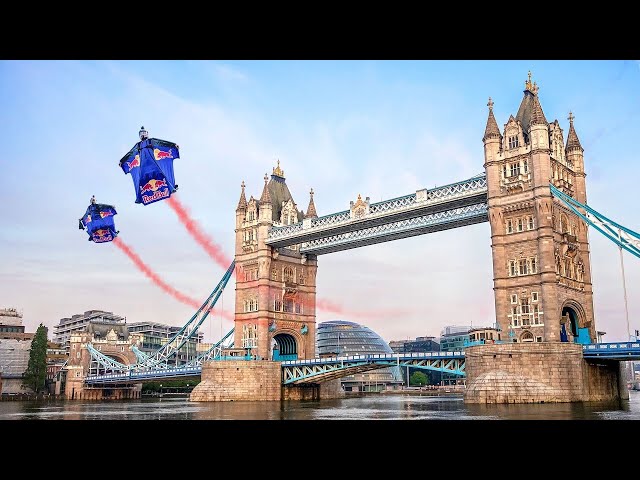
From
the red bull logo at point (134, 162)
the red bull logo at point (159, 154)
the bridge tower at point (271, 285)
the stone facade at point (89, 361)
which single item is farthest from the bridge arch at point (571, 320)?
the stone facade at point (89, 361)

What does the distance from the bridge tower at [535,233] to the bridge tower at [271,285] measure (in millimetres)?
29966

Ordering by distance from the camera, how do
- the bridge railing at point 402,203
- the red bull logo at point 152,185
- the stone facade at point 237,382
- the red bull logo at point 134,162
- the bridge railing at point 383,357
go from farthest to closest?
the stone facade at point 237,382 → the bridge railing at point 402,203 → the bridge railing at point 383,357 → the red bull logo at point 134,162 → the red bull logo at point 152,185

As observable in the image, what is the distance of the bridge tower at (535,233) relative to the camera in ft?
178

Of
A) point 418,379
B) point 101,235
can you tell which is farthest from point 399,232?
point 418,379

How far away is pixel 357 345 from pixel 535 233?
347 feet

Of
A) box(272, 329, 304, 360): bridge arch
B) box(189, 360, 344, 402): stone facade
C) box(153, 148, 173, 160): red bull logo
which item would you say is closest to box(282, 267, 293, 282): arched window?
box(272, 329, 304, 360): bridge arch

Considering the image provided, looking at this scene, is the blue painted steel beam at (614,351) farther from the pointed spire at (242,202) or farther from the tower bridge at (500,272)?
the pointed spire at (242,202)

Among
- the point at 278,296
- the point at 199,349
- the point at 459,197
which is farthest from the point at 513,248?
the point at 199,349

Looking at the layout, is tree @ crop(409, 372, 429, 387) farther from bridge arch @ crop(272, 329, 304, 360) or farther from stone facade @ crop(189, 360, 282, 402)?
stone facade @ crop(189, 360, 282, 402)

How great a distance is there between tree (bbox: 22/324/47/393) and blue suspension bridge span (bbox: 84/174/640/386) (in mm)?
24675
